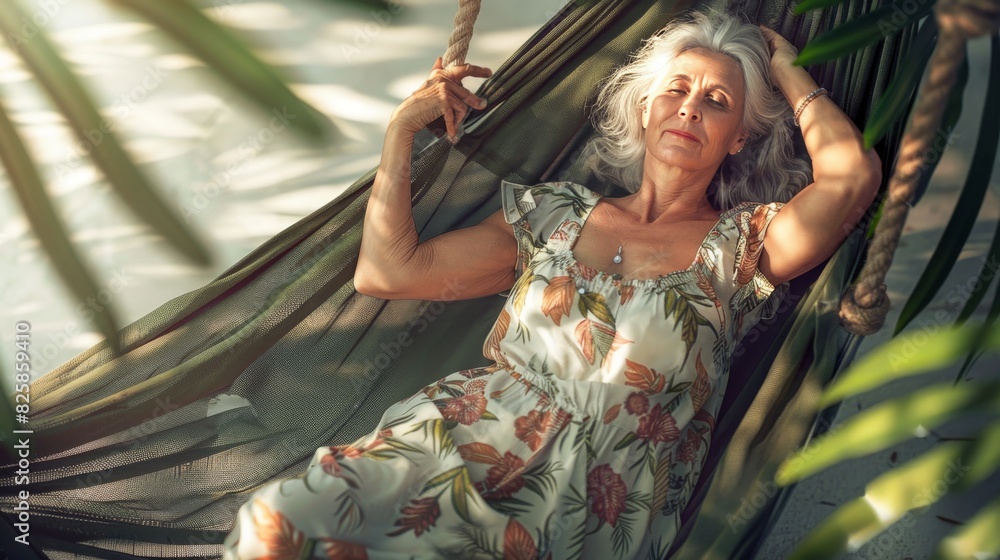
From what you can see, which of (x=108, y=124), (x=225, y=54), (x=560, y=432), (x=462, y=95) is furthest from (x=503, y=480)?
(x=108, y=124)

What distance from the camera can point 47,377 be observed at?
1798 mm

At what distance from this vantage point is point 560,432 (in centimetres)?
152

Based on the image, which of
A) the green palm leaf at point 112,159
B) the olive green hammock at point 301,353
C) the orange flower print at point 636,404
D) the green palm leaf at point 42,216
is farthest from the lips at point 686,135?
the green palm leaf at point 42,216

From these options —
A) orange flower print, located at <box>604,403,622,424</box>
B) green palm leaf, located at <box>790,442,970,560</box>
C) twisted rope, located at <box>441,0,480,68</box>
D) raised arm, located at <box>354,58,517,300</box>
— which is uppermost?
twisted rope, located at <box>441,0,480,68</box>

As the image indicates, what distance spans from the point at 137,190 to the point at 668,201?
149 centimetres

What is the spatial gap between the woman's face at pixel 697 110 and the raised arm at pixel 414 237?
357mm

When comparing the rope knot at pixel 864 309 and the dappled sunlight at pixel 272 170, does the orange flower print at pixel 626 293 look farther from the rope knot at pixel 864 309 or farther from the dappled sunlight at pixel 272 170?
the dappled sunlight at pixel 272 170

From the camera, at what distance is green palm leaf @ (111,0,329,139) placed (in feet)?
7.49

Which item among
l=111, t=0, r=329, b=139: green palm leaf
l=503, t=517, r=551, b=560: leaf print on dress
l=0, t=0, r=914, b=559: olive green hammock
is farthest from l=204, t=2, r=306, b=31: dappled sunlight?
l=503, t=517, r=551, b=560: leaf print on dress

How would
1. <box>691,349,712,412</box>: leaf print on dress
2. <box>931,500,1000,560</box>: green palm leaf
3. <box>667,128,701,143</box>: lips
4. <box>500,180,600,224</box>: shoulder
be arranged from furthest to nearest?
<box>500,180,600,224</box>: shoulder → <box>667,128,701,143</box>: lips → <box>691,349,712,412</box>: leaf print on dress → <box>931,500,1000,560</box>: green palm leaf

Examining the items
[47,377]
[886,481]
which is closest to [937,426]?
[886,481]

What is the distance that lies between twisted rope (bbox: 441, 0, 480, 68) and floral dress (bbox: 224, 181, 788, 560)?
384 mm

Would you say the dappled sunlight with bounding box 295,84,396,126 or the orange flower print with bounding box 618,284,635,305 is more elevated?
the dappled sunlight with bounding box 295,84,396,126

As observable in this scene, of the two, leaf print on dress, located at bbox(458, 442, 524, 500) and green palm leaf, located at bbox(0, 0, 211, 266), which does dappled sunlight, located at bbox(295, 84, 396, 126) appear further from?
leaf print on dress, located at bbox(458, 442, 524, 500)
